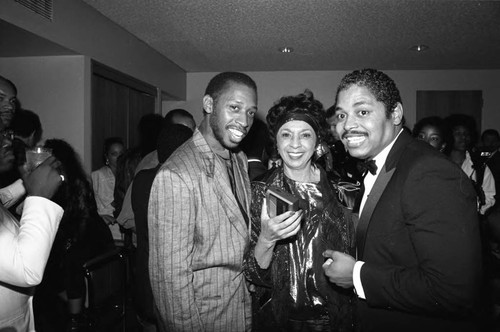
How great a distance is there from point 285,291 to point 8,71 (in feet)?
14.9

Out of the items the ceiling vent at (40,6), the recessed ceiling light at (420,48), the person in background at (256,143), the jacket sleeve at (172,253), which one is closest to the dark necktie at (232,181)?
the jacket sleeve at (172,253)

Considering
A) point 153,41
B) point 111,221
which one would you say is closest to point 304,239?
point 111,221

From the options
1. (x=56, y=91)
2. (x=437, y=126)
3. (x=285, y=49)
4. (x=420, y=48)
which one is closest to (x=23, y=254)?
(x=56, y=91)

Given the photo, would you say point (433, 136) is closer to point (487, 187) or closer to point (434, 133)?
point (434, 133)

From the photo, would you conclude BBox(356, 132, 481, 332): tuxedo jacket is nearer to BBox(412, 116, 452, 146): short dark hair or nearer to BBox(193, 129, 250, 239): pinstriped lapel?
BBox(193, 129, 250, 239): pinstriped lapel

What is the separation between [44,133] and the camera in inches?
175

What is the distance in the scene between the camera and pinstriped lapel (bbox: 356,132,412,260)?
142 cm

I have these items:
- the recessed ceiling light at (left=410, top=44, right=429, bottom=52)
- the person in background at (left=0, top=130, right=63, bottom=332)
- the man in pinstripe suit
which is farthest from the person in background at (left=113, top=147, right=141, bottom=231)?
the recessed ceiling light at (left=410, top=44, right=429, bottom=52)

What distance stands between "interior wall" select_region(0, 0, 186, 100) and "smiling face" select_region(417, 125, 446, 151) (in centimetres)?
409

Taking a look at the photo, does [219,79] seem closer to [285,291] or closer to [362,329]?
[285,291]

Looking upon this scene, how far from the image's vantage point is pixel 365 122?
1506mm

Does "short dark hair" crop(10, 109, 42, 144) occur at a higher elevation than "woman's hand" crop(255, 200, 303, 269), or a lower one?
higher

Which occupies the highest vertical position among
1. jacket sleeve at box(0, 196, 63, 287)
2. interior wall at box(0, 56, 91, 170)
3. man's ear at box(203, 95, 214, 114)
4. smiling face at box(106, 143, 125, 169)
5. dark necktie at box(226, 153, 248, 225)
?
interior wall at box(0, 56, 91, 170)

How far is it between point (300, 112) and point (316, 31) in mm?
3633
